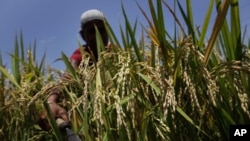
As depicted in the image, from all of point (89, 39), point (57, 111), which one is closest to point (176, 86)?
point (57, 111)

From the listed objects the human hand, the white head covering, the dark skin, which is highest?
the white head covering

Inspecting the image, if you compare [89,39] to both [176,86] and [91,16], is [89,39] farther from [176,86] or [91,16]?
[176,86]

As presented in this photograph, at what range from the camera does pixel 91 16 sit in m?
2.99

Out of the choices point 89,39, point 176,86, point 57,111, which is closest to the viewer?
point 176,86

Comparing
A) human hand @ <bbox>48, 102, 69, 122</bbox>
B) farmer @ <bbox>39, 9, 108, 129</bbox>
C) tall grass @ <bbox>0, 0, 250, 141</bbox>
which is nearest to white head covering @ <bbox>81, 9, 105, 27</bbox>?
farmer @ <bbox>39, 9, 108, 129</bbox>

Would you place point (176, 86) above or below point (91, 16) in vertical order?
below

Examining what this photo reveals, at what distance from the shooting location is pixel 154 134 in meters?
1.73

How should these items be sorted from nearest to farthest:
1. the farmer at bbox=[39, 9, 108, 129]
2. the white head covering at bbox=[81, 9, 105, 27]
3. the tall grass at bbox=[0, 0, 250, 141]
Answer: the tall grass at bbox=[0, 0, 250, 141], the farmer at bbox=[39, 9, 108, 129], the white head covering at bbox=[81, 9, 105, 27]

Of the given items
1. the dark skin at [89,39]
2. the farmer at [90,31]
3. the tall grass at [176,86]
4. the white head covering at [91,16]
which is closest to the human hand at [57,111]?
the dark skin at [89,39]

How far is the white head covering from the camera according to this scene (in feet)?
9.78

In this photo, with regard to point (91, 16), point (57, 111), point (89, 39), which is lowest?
point (57, 111)

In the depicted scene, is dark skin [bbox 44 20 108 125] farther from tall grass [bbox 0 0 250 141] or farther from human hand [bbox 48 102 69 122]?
tall grass [bbox 0 0 250 141]

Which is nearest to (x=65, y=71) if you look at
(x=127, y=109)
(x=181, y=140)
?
(x=127, y=109)

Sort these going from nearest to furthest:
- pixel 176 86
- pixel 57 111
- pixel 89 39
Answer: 1. pixel 176 86
2. pixel 57 111
3. pixel 89 39
